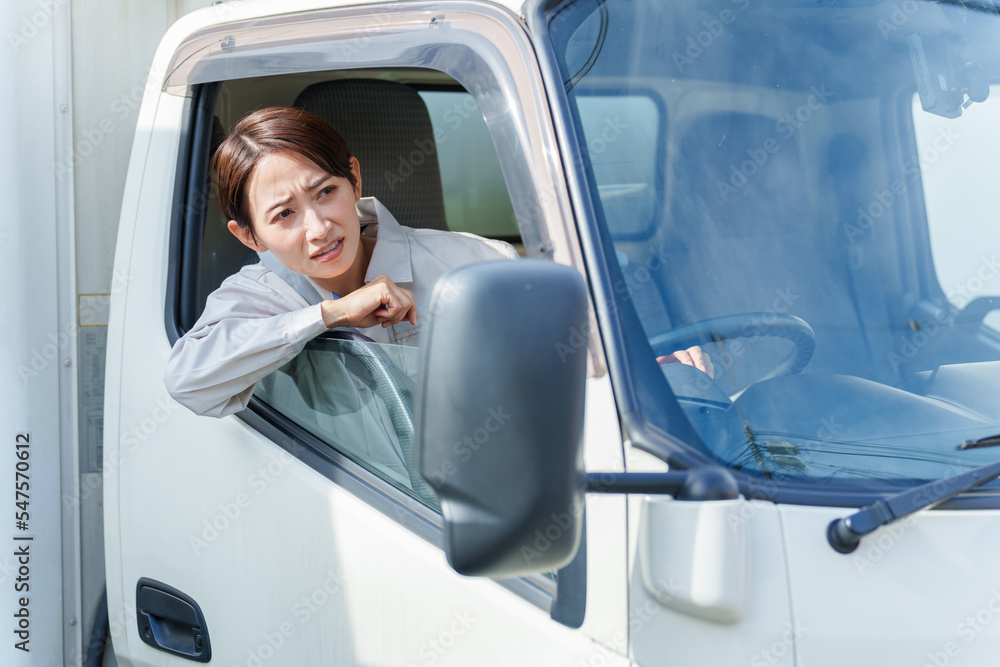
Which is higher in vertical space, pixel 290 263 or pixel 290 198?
pixel 290 198

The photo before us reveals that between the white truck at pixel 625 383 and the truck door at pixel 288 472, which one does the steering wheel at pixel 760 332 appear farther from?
the truck door at pixel 288 472

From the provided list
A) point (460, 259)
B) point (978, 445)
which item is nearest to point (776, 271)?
point (978, 445)

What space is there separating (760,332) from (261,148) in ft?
3.31

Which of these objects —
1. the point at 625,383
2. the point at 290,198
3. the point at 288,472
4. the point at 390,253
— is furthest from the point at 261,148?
the point at 625,383

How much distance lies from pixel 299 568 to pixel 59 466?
0.78 metres

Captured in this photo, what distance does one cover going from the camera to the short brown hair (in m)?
1.64

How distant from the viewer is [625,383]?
1.10 metres

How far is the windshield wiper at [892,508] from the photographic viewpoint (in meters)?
0.96

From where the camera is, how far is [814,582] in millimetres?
978

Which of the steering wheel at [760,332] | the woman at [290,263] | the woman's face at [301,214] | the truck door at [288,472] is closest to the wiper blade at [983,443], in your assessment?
the steering wheel at [760,332]

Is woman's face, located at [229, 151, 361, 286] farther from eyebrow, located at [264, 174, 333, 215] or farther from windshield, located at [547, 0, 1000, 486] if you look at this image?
windshield, located at [547, 0, 1000, 486]

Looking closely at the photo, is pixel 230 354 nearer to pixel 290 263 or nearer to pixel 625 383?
pixel 290 263

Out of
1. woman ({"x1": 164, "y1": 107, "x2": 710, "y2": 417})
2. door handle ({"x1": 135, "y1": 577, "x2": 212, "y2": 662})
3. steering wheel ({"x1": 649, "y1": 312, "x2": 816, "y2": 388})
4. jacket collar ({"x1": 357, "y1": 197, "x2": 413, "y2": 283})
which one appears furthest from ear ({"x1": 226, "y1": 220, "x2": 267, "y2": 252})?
steering wheel ({"x1": 649, "y1": 312, "x2": 816, "y2": 388})

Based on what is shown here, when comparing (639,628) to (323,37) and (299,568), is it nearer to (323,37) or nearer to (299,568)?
(299,568)
